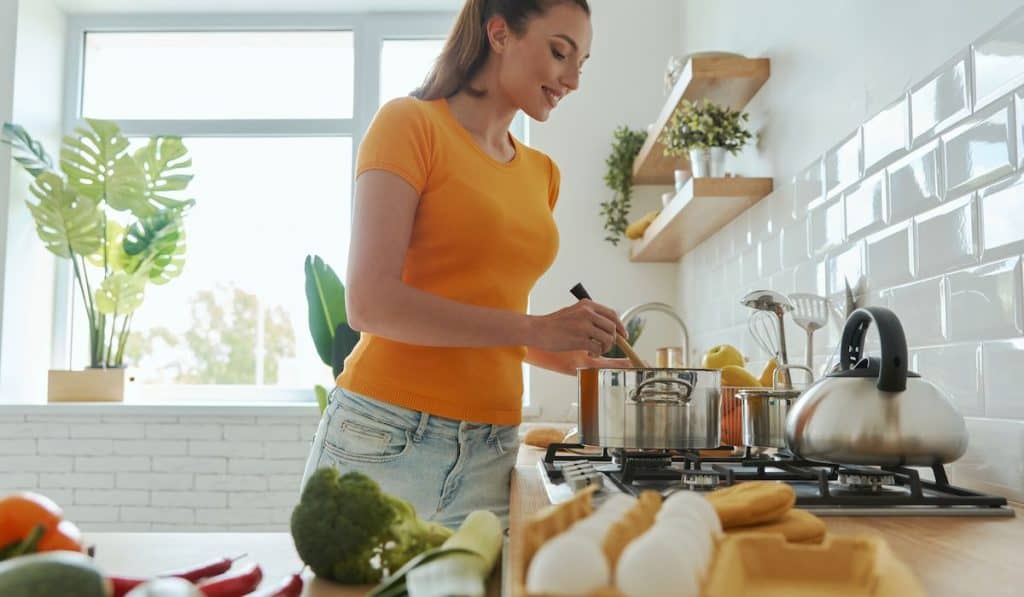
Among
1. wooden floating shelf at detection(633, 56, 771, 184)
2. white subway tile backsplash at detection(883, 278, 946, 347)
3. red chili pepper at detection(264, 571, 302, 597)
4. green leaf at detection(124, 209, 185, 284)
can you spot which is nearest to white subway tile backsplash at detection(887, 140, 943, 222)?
white subway tile backsplash at detection(883, 278, 946, 347)

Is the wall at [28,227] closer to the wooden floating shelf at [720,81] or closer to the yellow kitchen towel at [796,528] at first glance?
the wooden floating shelf at [720,81]

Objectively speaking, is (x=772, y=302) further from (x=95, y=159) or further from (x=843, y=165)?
(x=95, y=159)

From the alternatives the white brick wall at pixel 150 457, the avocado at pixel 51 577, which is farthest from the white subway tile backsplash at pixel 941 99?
the white brick wall at pixel 150 457

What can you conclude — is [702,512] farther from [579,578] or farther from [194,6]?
[194,6]

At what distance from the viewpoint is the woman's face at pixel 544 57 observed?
148 cm

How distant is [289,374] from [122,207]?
1013 millimetres

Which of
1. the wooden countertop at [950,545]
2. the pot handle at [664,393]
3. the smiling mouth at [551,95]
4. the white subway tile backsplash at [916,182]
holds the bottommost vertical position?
the wooden countertop at [950,545]

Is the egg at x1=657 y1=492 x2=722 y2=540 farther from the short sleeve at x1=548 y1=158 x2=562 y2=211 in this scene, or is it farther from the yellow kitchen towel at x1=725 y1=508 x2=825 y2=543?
the short sleeve at x1=548 y1=158 x2=562 y2=211

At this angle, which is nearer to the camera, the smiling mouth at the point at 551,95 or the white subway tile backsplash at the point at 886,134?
the white subway tile backsplash at the point at 886,134

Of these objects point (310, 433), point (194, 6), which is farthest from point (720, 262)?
point (194, 6)

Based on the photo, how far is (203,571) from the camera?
2.22ft

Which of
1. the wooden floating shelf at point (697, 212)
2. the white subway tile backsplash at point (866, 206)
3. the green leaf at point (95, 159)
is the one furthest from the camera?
the green leaf at point (95, 159)

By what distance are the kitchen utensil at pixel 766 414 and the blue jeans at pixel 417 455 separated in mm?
403

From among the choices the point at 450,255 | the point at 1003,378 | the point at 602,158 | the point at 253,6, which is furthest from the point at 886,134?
the point at 253,6
